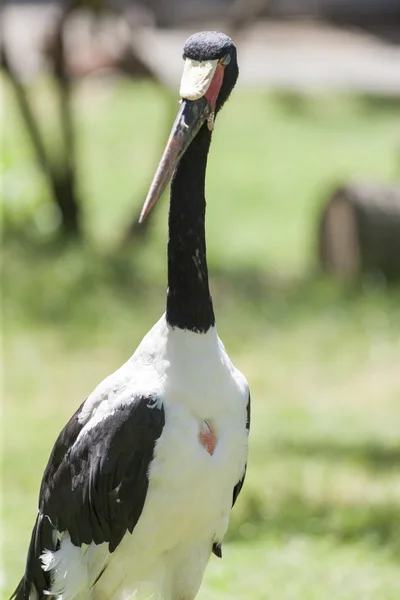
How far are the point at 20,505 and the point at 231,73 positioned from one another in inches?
120

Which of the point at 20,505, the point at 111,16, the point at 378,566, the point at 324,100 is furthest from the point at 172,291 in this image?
the point at 324,100

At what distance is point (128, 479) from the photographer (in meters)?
3.27

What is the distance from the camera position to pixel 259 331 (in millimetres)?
8352

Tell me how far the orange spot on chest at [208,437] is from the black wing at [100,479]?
0.11m

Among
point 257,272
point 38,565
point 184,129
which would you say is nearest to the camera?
point 184,129

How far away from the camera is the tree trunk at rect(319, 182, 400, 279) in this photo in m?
9.02

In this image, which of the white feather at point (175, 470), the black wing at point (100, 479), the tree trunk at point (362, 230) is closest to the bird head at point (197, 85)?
the white feather at point (175, 470)

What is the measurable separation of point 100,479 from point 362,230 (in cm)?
600

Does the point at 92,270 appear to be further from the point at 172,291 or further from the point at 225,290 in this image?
the point at 172,291

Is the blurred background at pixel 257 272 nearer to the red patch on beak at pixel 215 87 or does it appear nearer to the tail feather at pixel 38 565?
the tail feather at pixel 38 565

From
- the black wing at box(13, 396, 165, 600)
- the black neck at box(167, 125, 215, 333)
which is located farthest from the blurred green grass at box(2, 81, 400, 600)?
the black neck at box(167, 125, 215, 333)

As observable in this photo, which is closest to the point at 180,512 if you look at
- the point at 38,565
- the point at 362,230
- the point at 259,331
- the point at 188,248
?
the point at 38,565

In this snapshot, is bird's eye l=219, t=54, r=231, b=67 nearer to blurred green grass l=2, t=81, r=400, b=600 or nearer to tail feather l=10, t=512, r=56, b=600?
tail feather l=10, t=512, r=56, b=600

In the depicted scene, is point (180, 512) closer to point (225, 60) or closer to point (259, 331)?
point (225, 60)
